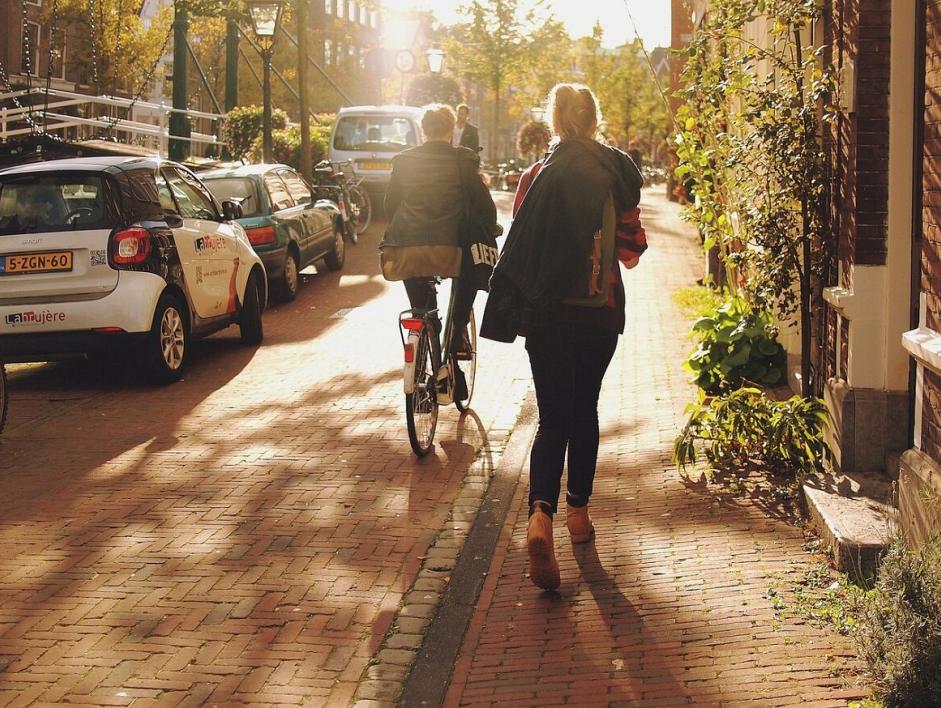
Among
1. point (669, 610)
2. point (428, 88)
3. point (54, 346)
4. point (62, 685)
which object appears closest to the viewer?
point (62, 685)

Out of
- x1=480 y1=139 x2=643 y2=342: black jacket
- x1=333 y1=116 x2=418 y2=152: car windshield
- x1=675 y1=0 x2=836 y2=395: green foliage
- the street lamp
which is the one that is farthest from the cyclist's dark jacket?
the street lamp

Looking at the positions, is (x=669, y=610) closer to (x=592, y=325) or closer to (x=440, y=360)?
(x=592, y=325)

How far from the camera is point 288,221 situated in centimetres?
1573

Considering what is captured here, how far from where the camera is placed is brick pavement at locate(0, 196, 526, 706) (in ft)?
15.0

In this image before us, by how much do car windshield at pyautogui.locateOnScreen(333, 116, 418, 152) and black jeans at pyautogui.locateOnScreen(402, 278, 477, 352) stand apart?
55.3 ft

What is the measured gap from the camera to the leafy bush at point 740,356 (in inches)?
342

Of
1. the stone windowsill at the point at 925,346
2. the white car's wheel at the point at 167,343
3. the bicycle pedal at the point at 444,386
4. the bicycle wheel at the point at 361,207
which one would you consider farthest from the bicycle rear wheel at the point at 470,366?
the bicycle wheel at the point at 361,207

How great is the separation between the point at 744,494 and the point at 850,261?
1.22 meters

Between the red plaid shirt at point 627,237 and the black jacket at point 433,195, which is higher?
the black jacket at point 433,195

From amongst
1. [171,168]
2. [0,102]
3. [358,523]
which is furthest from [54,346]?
[0,102]

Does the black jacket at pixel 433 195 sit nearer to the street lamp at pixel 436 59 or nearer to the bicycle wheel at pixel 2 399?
the bicycle wheel at pixel 2 399

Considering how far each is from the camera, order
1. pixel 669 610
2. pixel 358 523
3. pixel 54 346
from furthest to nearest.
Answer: pixel 54 346 < pixel 358 523 < pixel 669 610

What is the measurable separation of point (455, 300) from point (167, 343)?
3.05 meters

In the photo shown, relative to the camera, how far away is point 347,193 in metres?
21.0
